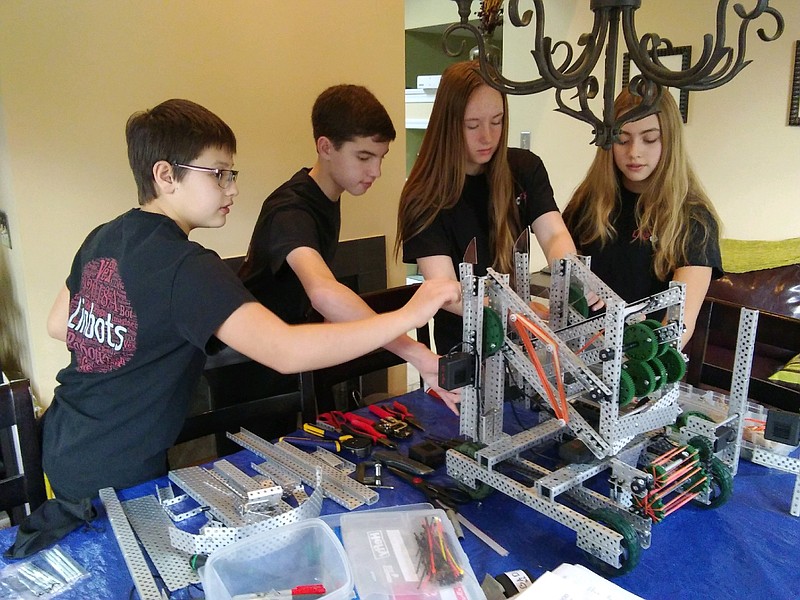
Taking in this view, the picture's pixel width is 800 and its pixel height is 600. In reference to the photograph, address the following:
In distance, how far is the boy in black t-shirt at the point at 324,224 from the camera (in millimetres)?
1467

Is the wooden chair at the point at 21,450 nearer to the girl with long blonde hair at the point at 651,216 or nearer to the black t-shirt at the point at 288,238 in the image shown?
the black t-shirt at the point at 288,238

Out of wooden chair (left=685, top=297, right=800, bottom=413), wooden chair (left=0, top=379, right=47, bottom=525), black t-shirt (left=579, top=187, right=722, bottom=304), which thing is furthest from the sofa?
wooden chair (left=0, top=379, right=47, bottom=525)

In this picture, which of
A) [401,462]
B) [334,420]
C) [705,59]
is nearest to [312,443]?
[334,420]

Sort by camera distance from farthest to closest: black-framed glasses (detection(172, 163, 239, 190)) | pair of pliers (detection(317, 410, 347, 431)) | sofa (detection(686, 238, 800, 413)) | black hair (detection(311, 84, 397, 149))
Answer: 1. sofa (detection(686, 238, 800, 413))
2. black hair (detection(311, 84, 397, 149))
3. pair of pliers (detection(317, 410, 347, 431))
4. black-framed glasses (detection(172, 163, 239, 190))

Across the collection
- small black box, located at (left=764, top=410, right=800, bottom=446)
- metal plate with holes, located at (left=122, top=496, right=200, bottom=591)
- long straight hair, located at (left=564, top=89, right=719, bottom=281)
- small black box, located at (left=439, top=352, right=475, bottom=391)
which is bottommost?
metal plate with holes, located at (left=122, top=496, right=200, bottom=591)

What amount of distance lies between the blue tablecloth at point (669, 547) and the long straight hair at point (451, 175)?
0.73 m

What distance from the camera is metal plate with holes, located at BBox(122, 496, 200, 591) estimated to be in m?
1.01

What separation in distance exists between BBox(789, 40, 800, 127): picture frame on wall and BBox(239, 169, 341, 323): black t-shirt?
2.54 metres

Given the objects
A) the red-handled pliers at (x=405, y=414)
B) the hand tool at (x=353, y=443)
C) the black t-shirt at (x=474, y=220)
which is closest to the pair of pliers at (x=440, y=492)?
the hand tool at (x=353, y=443)

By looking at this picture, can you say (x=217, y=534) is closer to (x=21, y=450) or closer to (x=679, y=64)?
(x=21, y=450)

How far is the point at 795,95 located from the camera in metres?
3.14

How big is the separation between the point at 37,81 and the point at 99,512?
1.42 m

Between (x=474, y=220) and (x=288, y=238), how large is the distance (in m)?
0.55

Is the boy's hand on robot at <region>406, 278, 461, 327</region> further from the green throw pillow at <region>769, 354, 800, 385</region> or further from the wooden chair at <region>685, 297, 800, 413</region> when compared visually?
the green throw pillow at <region>769, 354, 800, 385</region>
